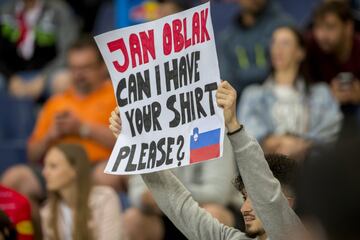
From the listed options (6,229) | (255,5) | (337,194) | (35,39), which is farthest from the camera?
(35,39)

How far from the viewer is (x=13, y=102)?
23.5ft

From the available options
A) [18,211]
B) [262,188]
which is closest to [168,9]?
[18,211]

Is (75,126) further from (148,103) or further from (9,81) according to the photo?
(148,103)

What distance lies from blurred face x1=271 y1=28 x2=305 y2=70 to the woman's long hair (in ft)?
4.46

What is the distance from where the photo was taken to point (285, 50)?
6145 millimetres

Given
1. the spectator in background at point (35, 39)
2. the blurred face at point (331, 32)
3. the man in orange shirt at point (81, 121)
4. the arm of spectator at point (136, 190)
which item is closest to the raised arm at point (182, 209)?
the arm of spectator at point (136, 190)

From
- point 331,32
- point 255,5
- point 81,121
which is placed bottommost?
point 81,121

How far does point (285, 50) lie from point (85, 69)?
1.25 metres

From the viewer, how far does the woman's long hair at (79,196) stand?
5.21 metres

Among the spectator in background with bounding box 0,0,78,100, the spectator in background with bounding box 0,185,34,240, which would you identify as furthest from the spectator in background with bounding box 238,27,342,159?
the spectator in background with bounding box 0,0,78,100

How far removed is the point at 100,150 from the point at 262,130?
40.1 inches

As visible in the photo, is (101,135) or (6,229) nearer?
(6,229)

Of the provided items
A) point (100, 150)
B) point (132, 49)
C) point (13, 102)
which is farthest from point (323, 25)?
point (132, 49)

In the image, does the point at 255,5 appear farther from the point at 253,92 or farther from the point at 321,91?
the point at 321,91
